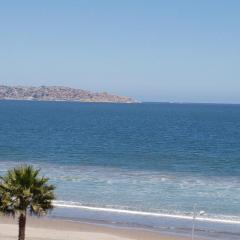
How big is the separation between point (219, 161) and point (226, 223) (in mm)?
37442

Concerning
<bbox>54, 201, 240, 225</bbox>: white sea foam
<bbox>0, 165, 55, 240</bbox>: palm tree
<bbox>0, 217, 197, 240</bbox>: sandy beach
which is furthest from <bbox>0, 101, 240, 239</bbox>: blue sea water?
<bbox>0, 165, 55, 240</bbox>: palm tree

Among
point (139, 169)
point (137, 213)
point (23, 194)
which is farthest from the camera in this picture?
point (139, 169)

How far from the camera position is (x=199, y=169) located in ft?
→ 217

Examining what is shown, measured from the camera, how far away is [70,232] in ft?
114

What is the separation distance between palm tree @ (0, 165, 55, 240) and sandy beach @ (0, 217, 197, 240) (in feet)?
29.0

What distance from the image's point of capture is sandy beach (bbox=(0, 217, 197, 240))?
111 ft

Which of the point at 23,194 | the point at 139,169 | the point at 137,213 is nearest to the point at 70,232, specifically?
the point at 137,213

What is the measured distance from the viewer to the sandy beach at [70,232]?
33719 millimetres

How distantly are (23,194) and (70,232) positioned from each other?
1102cm

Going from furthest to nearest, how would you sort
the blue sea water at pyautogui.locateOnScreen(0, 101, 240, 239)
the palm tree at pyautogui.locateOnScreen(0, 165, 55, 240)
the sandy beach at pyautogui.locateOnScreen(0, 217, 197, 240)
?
the blue sea water at pyautogui.locateOnScreen(0, 101, 240, 239) < the sandy beach at pyautogui.locateOnScreen(0, 217, 197, 240) < the palm tree at pyautogui.locateOnScreen(0, 165, 55, 240)

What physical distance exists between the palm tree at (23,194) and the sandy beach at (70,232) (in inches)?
348

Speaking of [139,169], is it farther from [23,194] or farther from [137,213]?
[23,194]

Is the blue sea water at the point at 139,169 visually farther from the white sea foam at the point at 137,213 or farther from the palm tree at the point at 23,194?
the palm tree at the point at 23,194

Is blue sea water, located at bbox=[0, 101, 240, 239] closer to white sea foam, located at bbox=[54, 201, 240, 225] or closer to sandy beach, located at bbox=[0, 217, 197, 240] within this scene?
white sea foam, located at bbox=[54, 201, 240, 225]
